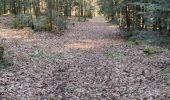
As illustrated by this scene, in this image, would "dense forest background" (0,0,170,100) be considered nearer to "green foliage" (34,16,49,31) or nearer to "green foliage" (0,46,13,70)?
"green foliage" (0,46,13,70)

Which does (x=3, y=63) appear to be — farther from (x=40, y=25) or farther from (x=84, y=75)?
(x=40, y=25)

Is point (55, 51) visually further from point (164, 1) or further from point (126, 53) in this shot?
point (164, 1)

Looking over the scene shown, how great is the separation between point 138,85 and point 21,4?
42.4 meters

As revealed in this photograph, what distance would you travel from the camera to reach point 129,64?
1566cm

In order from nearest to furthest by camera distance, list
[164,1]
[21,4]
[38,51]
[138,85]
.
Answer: [138,85] < [164,1] < [38,51] < [21,4]

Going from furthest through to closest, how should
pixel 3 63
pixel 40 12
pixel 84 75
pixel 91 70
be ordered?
pixel 40 12 → pixel 91 70 → pixel 3 63 → pixel 84 75

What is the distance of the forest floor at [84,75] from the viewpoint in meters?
10.4

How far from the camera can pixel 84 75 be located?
13250 mm

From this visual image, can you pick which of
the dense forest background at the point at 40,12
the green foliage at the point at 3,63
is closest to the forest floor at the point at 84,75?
the green foliage at the point at 3,63

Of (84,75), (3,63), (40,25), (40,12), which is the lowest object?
(84,75)

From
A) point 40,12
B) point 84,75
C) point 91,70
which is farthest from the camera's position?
point 40,12

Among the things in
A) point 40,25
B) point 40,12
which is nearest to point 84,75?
point 40,25

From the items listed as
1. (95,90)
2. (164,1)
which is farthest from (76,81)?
(164,1)

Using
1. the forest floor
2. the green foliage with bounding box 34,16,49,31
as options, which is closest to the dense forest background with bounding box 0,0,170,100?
the forest floor
